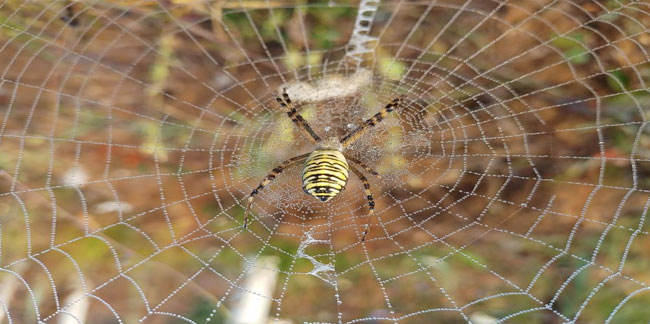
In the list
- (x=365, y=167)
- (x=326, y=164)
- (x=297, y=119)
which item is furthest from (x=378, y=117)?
(x=326, y=164)

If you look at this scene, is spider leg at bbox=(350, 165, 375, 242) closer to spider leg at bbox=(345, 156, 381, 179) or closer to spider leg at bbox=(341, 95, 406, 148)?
spider leg at bbox=(345, 156, 381, 179)

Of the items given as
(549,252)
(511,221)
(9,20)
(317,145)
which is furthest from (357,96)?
(9,20)

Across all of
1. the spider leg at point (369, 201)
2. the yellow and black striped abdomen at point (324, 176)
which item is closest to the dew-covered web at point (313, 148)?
the spider leg at point (369, 201)

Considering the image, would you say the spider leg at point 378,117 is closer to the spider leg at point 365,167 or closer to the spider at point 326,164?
the spider at point 326,164

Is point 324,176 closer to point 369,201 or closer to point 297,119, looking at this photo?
point 369,201

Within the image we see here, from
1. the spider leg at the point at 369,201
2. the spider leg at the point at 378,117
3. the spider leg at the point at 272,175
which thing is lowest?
the spider leg at the point at 369,201

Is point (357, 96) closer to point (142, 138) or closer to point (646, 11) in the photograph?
point (142, 138)
